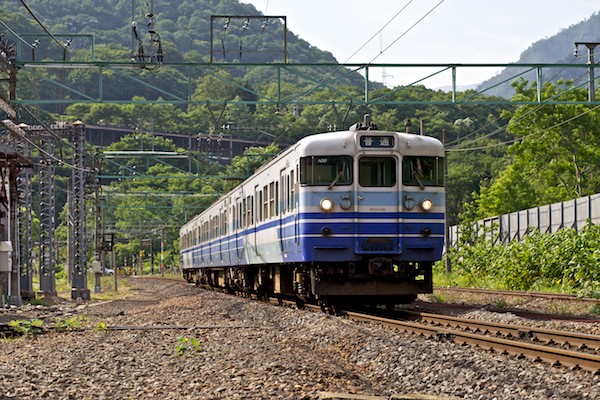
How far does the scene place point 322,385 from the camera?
790 cm

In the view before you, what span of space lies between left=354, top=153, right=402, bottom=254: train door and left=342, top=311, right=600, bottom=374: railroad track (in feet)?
5.39

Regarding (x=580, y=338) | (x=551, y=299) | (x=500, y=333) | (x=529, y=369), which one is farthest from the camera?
(x=551, y=299)

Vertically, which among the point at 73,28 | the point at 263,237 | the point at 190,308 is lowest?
the point at 190,308

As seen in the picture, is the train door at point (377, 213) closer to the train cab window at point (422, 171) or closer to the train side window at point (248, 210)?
the train cab window at point (422, 171)

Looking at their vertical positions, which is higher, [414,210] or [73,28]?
[73,28]

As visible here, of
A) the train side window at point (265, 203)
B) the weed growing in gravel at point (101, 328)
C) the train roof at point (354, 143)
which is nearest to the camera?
the weed growing in gravel at point (101, 328)

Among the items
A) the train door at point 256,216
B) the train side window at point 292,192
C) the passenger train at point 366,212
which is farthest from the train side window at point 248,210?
the train side window at point 292,192

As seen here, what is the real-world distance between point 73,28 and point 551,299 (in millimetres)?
156931

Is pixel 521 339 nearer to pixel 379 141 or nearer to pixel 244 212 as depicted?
pixel 379 141

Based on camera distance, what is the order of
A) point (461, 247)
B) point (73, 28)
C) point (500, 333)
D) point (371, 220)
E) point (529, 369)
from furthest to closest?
1. point (73, 28)
2. point (461, 247)
3. point (371, 220)
4. point (500, 333)
5. point (529, 369)

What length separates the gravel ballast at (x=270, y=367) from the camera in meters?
7.76

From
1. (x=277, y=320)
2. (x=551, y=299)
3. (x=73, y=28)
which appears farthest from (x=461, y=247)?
(x=73, y=28)

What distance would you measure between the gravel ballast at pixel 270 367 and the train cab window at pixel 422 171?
9.74 feet

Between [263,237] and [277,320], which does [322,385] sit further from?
[263,237]
